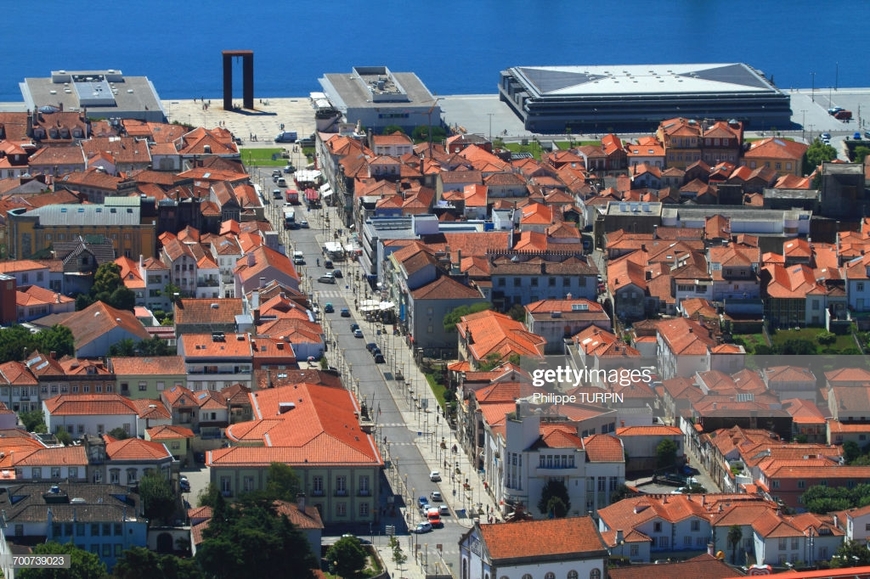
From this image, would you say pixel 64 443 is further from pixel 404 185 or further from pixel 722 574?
pixel 404 185

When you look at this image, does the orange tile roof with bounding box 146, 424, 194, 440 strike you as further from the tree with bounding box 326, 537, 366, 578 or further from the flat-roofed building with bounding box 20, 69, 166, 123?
the flat-roofed building with bounding box 20, 69, 166, 123

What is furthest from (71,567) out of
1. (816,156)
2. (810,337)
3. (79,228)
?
(816,156)

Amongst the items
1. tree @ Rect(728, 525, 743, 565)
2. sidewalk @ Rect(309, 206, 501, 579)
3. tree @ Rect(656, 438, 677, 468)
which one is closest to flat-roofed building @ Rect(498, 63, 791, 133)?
sidewalk @ Rect(309, 206, 501, 579)

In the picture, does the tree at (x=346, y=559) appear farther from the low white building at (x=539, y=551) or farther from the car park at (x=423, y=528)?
the car park at (x=423, y=528)

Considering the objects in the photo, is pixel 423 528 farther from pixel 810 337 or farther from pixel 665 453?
pixel 810 337

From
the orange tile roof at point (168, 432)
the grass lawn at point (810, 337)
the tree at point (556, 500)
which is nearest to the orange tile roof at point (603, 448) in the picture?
the tree at point (556, 500)

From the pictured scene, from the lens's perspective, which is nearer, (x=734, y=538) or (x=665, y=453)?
(x=734, y=538)
